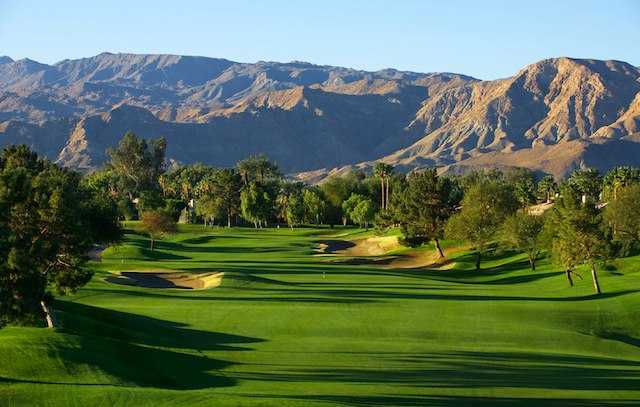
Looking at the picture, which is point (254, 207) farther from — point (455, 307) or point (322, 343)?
point (322, 343)

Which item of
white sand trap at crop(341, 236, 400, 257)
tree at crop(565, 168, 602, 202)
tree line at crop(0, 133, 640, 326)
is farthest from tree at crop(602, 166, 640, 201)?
white sand trap at crop(341, 236, 400, 257)

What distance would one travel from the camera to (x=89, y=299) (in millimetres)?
61312

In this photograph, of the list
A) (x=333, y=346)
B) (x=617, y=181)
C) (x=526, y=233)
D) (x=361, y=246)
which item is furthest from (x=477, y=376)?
(x=617, y=181)

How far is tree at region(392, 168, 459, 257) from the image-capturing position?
4412 inches

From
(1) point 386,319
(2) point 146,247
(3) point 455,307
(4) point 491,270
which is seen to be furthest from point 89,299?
(2) point 146,247

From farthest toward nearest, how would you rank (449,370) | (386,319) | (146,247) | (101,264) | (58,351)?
(146,247), (101,264), (386,319), (449,370), (58,351)

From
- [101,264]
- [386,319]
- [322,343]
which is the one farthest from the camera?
[101,264]

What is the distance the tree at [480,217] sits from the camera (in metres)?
101

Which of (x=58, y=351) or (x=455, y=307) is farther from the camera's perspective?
(x=455, y=307)

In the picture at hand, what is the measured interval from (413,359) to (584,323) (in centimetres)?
1835

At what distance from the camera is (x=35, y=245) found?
1567 inches

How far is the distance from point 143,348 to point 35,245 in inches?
252

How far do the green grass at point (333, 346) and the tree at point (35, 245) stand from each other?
5.86 feet

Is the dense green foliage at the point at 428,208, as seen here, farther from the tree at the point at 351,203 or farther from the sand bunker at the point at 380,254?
the tree at the point at 351,203
